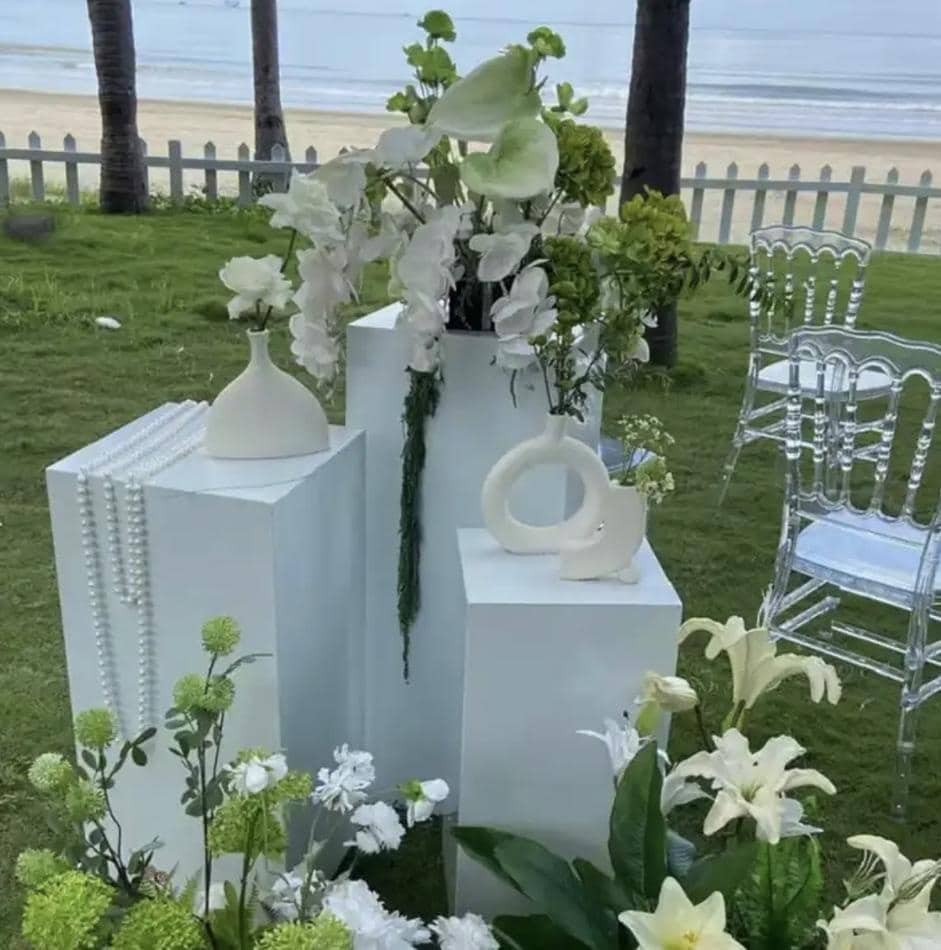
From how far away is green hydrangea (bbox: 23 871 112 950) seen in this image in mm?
824

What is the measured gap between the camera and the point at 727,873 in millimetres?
1104

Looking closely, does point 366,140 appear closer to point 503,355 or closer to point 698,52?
point 503,355

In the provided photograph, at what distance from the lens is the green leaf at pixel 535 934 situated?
1188 millimetres

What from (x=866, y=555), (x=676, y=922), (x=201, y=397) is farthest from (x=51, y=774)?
(x=201, y=397)

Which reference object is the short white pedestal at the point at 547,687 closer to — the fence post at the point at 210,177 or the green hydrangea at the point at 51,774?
the green hydrangea at the point at 51,774

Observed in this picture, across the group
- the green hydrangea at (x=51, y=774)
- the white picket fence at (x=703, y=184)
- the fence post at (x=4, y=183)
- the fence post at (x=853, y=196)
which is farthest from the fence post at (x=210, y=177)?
the green hydrangea at (x=51, y=774)

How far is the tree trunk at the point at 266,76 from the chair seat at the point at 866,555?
20.3ft

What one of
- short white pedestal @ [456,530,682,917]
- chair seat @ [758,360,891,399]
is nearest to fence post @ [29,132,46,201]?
chair seat @ [758,360,891,399]

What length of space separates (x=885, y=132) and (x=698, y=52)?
19.2 metres

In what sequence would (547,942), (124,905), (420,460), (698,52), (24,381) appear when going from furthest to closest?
(698,52) → (24,381) → (420,460) → (547,942) → (124,905)

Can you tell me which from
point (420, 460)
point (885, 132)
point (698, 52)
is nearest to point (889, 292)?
point (420, 460)

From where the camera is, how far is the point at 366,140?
456 inches

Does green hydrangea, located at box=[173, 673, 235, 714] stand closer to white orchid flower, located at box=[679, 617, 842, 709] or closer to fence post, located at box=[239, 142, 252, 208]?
white orchid flower, located at box=[679, 617, 842, 709]

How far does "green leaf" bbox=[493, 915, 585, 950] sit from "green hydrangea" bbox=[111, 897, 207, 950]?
0.40 m
